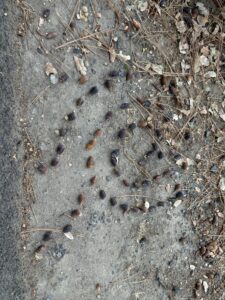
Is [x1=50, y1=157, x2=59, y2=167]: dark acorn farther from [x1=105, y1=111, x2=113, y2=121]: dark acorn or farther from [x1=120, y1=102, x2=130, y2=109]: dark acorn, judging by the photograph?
[x1=120, y1=102, x2=130, y2=109]: dark acorn

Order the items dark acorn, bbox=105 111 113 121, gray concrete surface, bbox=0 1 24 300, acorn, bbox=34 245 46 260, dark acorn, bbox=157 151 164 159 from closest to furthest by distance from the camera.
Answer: gray concrete surface, bbox=0 1 24 300
acorn, bbox=34 245 46 260
dark acorn, bbox=105 111 113 121
dark acorn, bbox=157 151 164 159

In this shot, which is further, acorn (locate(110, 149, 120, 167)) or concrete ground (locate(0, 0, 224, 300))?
acorn (locate(110, 149, 120, 167))

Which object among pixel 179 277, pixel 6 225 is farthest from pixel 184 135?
pixel 6 225

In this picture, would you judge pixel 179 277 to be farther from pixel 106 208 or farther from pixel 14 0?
pixel 14 0

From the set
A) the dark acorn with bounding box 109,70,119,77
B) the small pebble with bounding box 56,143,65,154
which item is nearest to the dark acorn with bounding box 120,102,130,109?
the dark acorn with bounding box 109,70,119,77

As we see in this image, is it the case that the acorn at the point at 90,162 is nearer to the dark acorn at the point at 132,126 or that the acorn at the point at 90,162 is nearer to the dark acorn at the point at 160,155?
the dark acorn at the point at 132,126

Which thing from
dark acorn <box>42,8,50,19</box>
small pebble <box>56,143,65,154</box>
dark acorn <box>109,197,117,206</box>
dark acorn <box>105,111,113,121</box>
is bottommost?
dark acorn <box>109,197,117,206</box>

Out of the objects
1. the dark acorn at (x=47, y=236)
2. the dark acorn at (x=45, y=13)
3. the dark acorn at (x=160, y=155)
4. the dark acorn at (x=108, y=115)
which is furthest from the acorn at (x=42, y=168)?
the dark acorn at (x=45, y=13)
